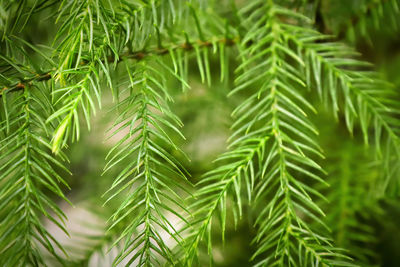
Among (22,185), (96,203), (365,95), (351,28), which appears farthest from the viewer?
(96,203)

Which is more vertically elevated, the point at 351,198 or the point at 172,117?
the point at 172,117

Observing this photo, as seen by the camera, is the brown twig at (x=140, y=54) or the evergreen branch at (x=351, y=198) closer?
the brown twig at (x=140, y=54)

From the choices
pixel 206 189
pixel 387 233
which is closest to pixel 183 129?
pixel 206 189

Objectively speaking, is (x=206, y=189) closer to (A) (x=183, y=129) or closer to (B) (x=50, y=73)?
(B) (x=50, y=73)

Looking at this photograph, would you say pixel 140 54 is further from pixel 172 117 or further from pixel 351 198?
pixel 351 198

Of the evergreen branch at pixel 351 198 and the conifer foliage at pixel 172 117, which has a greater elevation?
the conifer foliage at pixel 172 117

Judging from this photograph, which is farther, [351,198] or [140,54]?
[351,198]

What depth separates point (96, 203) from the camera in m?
0.60

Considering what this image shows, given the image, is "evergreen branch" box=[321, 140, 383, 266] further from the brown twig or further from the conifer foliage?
the brown twig

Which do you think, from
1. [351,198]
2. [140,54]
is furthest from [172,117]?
[351,198]

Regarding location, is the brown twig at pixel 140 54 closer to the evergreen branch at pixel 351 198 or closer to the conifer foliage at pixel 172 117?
the conifer foliage at pixel 172 117

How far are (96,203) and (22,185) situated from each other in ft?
1.11

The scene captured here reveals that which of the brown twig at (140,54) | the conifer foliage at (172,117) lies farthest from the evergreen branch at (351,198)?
the brown twig at (140,54)

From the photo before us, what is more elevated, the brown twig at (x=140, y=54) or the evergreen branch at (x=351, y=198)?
the brown twig at (x=140, y=54)
